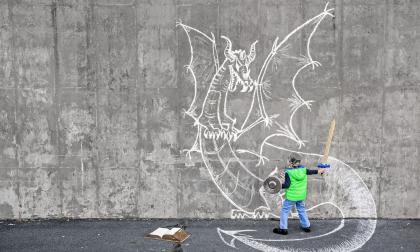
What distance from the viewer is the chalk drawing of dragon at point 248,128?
7406 mm

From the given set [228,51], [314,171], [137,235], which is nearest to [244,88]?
[228,51]

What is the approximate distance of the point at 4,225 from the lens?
24.9ft

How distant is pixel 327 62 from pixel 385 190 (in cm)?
255

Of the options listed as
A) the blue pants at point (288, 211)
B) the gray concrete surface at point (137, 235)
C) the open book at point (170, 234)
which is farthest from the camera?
the blue pants at point (288, 211)

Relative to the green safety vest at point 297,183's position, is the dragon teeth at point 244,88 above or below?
above

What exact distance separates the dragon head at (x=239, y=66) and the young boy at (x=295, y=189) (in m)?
1.55

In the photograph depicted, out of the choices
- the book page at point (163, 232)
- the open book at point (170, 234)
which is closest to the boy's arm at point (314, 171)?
the open book at point (170, 234)

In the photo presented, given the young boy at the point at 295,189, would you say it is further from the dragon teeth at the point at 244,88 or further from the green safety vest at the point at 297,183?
the dragon teeth at the point at 244,88

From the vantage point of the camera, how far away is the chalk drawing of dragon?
741cm

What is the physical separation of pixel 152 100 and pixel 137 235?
2.36 meters

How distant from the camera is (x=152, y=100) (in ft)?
24.8

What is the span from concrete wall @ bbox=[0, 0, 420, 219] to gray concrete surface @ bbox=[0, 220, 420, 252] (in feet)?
0.84

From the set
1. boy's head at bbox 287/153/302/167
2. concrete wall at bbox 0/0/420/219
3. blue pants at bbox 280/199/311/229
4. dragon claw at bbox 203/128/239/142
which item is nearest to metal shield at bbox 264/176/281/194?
blue pants at bbox 280/199/311/229

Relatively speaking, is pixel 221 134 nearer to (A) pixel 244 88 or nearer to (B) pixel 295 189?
(A) pixel 244 88
